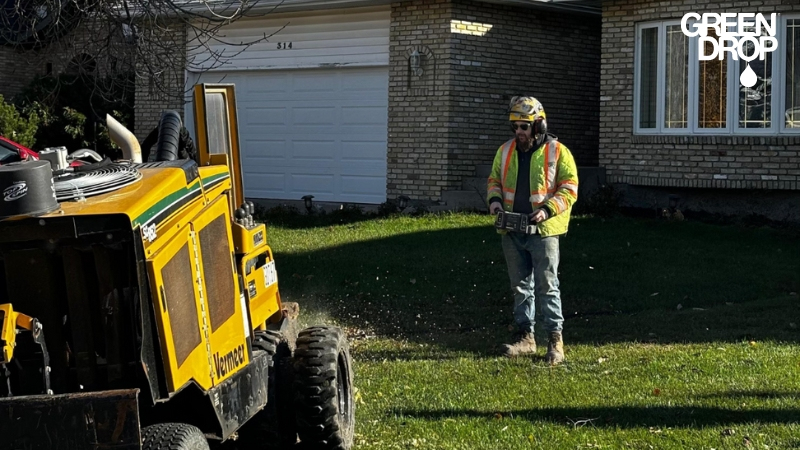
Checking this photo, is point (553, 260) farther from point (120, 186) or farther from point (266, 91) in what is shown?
point (266, 91)

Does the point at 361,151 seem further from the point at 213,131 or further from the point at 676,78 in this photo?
the point at 213,131

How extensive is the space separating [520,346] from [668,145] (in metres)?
8.80

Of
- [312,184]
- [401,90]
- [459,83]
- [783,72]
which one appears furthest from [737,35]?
[312,184]

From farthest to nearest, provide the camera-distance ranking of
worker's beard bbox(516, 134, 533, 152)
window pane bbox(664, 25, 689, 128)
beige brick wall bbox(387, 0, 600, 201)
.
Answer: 1. beige brick wall bbox(387, 0, 600, 201)
2. window pane bbox(664, 25, 689, 128)
3. worker's beard bbox(516, 134, 533, 152)

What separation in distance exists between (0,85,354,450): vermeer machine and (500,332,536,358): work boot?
12.2 feet

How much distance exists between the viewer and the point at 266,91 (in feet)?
65.1

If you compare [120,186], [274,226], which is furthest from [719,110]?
[120,186]

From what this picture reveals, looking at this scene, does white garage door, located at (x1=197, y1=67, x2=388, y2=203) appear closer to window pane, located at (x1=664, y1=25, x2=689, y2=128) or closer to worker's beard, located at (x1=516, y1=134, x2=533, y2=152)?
window pane, located at (x1=664, y1=25, x2=689, y2=128)

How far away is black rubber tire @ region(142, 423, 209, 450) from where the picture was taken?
427 centimetres

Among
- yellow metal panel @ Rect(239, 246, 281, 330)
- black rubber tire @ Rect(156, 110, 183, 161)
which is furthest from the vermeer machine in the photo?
yellow metal panel @ Rect(239, 246, 281, 330)

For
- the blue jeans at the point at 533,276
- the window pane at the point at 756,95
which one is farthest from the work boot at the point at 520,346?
the window pane at the point at 756,95

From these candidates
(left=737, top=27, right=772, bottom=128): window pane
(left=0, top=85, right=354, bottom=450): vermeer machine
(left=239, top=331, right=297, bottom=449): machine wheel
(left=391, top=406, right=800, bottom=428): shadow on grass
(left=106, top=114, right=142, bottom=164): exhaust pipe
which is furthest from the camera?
(left=737, top=27, right=772, bottom=128): window pane

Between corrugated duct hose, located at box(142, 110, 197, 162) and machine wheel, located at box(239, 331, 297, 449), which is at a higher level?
corrugated duct hose, located at box(142, 110, 197, 162)

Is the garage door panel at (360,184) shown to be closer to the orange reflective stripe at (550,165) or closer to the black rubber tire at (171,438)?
the orange reflective stripe at (550,165)
